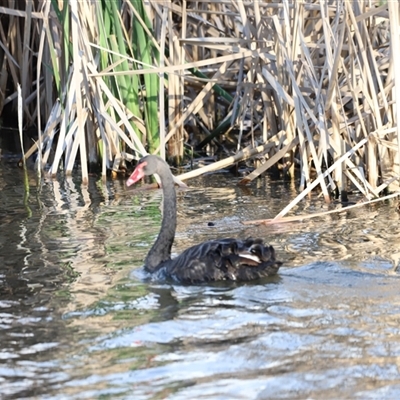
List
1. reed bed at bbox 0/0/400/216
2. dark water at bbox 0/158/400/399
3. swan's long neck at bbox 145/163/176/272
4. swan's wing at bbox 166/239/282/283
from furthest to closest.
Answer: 1. reed bed at bbox 0/0/400/216
2. swan's long neck at bbox 145/163/176/272
3. swan's wing at bbox 166/239/282/283
4. dark water at bbox 0/158/400/399

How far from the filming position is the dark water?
4090 millimetres

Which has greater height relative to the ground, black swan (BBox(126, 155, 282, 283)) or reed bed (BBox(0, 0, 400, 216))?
reed bed (BBox(0, 0, 400, 216))

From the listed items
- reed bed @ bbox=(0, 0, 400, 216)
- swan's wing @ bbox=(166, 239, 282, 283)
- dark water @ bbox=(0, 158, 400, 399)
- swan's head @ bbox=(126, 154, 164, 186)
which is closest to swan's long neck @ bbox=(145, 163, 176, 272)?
swan's head @ bbox=(126, 154, 164, 186)

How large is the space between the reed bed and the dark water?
2.08 feet

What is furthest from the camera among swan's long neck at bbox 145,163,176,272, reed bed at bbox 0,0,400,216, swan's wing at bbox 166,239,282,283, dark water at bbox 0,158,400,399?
reed bed at bbox 0,0,400,216

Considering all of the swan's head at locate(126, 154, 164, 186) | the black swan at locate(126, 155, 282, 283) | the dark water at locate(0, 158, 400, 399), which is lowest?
the dark water at locate(0, 158, 400, 399)

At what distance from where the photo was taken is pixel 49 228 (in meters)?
7.51

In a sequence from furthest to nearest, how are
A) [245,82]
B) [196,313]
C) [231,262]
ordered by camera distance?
[245,82] → [231,262] → [196,313]

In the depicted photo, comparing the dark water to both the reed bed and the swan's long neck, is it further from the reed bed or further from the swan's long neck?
the reed bed

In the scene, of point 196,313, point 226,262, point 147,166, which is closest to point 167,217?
point 147,166

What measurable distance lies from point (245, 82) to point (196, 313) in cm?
429

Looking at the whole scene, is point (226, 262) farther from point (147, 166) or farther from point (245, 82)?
point (245, 82)

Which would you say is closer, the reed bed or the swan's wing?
the swan's wing

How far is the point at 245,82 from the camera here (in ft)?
29.5
